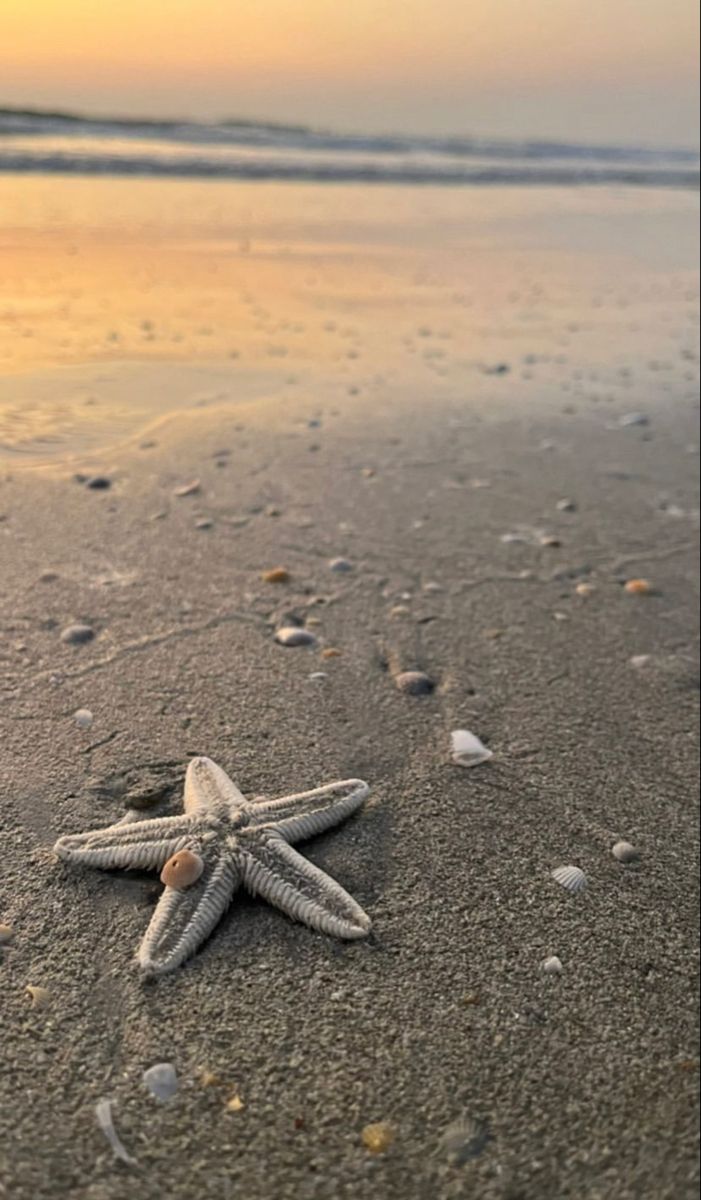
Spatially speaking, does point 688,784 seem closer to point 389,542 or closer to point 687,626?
point 687,626

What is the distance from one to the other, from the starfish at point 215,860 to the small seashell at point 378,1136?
43 centimetres

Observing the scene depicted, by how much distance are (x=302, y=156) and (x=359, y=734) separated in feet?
57.5

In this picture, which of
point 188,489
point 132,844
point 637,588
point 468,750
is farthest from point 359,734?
point 188,489

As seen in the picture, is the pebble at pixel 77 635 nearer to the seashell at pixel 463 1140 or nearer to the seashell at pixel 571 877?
the seashell at pixel 571 877

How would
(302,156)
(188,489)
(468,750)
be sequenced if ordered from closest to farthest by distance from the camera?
1. (468,750)
2. (188,489)
3. (302,156)

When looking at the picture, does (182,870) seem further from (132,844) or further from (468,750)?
(468,750)

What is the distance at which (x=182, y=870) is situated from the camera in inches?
86.0

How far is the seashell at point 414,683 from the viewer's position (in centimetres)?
337

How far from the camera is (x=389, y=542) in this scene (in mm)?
4656

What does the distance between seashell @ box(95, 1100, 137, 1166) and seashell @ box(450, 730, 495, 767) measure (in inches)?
57.4

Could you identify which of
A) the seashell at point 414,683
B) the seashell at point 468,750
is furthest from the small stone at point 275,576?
the seashell at point 468,750

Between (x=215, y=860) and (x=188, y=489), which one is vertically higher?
(x=215, y=860)

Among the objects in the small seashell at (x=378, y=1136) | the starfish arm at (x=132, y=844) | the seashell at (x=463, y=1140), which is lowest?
the seashell at (x=463, y=1140)

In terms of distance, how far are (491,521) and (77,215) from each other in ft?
24.9
